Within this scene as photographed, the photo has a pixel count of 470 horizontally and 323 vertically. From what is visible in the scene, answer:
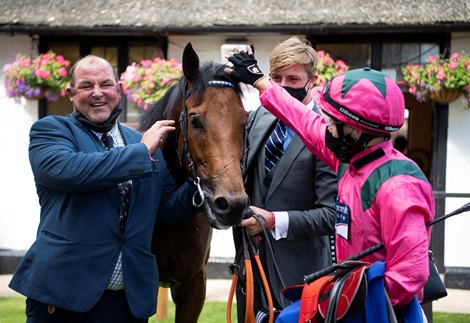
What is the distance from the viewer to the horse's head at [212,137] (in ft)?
8.95

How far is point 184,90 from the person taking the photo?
317 centimetres

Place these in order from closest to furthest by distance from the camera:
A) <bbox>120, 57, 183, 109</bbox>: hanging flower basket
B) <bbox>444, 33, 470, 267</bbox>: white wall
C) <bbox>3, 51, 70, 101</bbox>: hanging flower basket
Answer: <bbox>120, 57, 183, 109</bbox>: hanging flower basket
<bbox>444, 33, 470, 267</bbox>: white wall
<bbox>3, 51, 70, 101</bbox>: hanging flower basket

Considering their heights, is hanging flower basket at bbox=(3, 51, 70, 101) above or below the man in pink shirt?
above

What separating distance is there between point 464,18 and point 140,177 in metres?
6.12

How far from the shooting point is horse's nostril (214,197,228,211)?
2.70m

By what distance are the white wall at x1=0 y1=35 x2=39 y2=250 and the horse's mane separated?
569 cm

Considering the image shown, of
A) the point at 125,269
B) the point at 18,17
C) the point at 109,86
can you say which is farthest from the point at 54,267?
the point at 18,17

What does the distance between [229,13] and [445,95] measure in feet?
8.99

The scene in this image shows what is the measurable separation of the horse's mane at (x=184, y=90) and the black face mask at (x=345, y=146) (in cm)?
75

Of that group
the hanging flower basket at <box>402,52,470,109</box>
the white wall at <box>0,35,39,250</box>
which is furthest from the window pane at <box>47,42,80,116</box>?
the hanging flower basket at <box>402,52,470,109</box>

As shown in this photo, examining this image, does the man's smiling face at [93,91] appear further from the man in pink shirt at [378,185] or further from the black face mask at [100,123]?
the man in pink shirt at [378,185]

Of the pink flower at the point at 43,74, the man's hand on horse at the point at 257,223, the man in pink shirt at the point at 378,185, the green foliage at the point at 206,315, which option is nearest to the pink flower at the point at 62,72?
the pink flower at the point at 43,74

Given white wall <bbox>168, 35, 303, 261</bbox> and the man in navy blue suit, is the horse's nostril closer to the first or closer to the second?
the man in navy blue suit

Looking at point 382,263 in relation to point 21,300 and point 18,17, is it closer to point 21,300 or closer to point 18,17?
point 21,300
